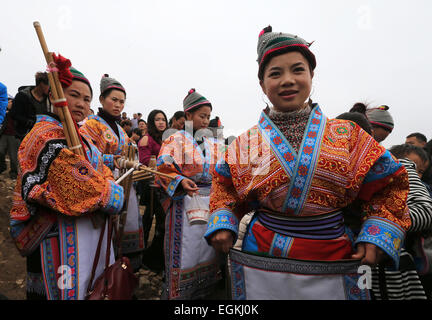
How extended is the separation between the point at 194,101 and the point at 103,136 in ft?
4.19

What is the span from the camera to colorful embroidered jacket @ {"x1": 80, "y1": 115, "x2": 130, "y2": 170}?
9.82 feet

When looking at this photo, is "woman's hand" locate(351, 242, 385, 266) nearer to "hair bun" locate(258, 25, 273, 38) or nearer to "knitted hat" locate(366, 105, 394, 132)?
"hair bun" locate(258, 25, 273, 38)

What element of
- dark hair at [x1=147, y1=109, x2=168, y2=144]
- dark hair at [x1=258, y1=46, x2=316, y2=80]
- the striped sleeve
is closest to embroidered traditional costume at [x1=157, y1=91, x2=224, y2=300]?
dark hair at [x1=258, y1=46, x2=316, y2=80]

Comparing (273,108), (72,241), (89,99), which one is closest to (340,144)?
(273,108)

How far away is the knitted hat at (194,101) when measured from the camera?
304 cm

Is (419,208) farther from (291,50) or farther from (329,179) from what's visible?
(291,50)

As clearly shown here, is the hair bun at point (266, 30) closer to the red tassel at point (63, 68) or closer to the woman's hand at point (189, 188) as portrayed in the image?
the red tassel at point (63, 68)

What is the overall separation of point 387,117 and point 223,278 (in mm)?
2875

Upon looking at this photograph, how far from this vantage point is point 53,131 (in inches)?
65.3

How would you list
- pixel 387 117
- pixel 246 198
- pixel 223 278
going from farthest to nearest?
pixel 223 278
pixel 387 117
pixel 246 198

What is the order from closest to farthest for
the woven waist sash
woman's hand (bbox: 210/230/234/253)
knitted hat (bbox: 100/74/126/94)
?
1. the woven waist sash
2. woman's hand (bbox: 210/230/234/253)
3. knitted hat (bbox: 100/74/126/94)

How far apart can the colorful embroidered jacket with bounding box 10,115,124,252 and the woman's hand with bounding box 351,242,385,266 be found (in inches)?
60.3

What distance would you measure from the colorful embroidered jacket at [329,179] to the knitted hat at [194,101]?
1.84 meters
